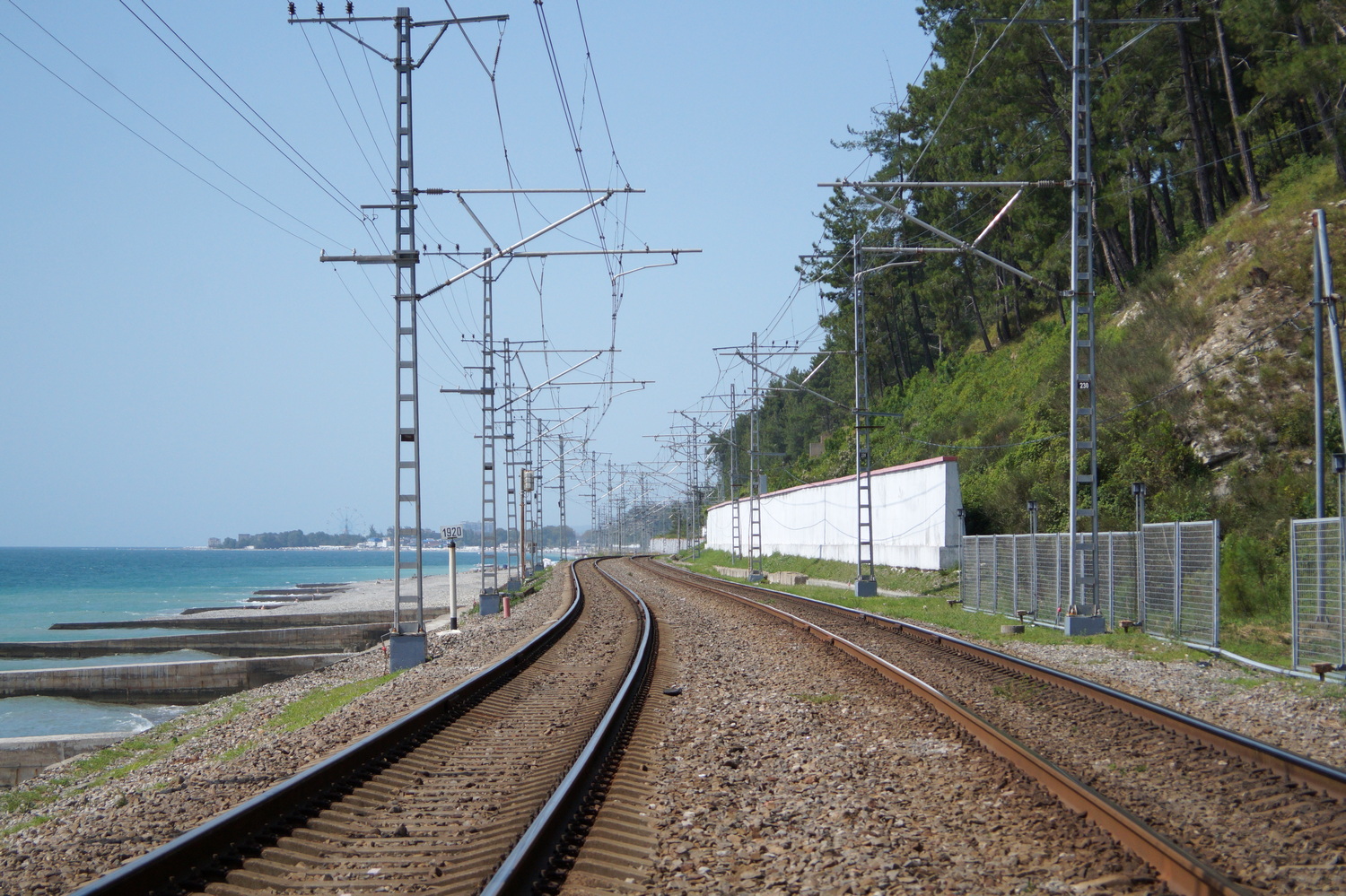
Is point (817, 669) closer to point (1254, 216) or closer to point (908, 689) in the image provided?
point (908, 689)

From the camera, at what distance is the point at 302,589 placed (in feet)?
361

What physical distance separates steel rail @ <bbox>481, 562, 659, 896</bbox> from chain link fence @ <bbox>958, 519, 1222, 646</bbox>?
9545 mm

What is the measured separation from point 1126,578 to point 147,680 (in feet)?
84.5

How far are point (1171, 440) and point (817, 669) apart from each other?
2235 cm

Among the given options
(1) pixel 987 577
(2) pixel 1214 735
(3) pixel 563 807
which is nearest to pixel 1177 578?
(1) pixel 987 577

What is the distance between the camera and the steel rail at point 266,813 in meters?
5.60

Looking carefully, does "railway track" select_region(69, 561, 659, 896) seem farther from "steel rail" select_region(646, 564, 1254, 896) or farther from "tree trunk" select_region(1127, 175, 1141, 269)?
"tree trunk" select_region(1127, 175, 1141, 269)

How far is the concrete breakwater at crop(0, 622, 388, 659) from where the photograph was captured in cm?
4469

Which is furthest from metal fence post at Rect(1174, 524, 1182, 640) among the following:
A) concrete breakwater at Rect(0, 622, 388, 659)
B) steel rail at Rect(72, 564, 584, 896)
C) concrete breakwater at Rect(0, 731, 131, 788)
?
concrete breakwater at Rect(0, 622, 388, 659)

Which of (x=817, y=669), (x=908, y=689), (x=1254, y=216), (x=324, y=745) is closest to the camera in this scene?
(x=324, y=745)

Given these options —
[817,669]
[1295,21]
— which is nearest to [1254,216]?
[1295,21]

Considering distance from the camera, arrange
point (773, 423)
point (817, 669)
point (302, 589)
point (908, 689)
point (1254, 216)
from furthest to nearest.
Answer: point (773, 423)
point (302, 589)
point (1254, 216)
point (817, 669)
point (908, 689)

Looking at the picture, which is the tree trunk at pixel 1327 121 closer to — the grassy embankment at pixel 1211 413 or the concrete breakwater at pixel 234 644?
the grassy embankment at pixel 1211 413

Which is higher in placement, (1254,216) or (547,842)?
(1254,216)
